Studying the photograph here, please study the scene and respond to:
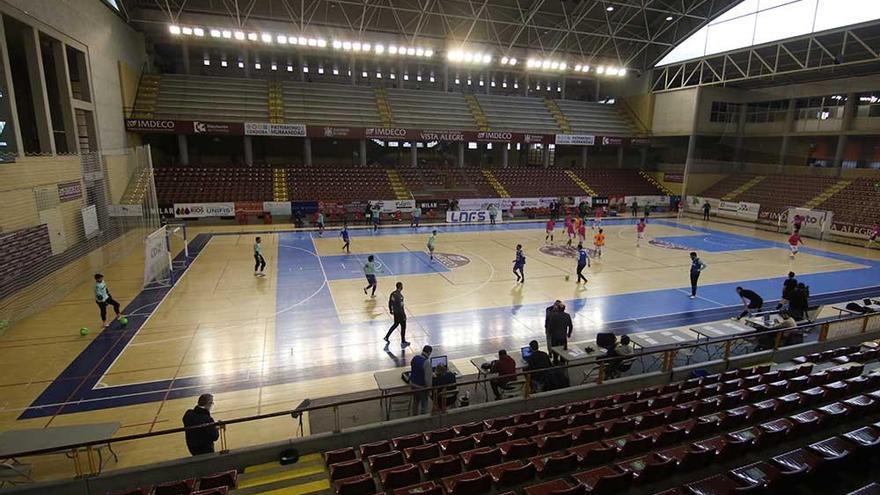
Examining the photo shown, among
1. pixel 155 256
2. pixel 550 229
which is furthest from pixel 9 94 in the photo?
pixel 550 229

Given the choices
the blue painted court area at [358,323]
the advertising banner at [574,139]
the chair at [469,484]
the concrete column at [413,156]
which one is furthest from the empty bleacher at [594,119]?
the chair at [469,484]

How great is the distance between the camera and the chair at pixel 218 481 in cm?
584

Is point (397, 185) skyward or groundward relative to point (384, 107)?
groundward

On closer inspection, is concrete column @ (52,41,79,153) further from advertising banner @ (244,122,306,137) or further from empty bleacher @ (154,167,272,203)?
advertising banner @ (244,122,306,137)

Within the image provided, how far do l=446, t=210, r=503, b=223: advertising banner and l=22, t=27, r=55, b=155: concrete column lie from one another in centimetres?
2262

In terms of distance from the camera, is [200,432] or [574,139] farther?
[574,139]

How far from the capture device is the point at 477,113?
43188mm

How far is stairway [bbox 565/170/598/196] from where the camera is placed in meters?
42.1

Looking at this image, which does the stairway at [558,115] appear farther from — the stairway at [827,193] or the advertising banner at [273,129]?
the advertising banner at [273,129]

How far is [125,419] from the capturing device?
877 cm

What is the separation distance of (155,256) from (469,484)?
1656 centimetres

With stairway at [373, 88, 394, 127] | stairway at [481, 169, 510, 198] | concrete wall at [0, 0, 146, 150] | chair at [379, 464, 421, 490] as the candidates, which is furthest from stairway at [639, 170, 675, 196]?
chair at [379, 464, 421, 490]

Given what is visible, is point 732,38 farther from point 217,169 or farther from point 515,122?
point 217,169

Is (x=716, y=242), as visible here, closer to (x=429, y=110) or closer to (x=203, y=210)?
(x=429, y=110)
